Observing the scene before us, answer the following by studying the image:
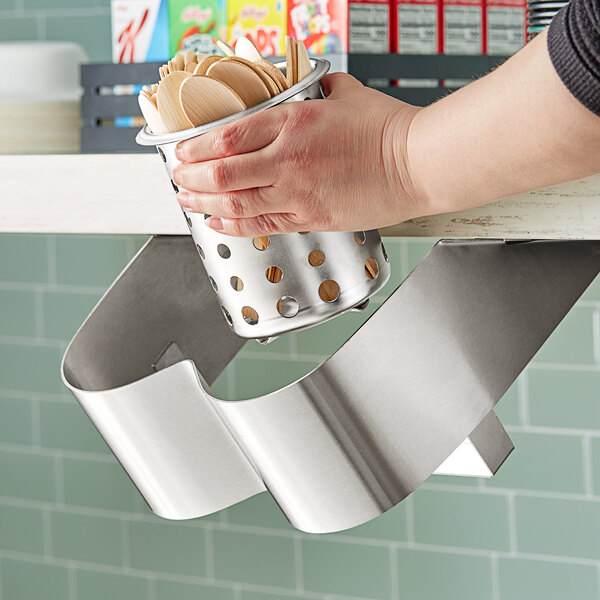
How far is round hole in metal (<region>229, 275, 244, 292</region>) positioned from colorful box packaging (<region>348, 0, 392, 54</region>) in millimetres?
414

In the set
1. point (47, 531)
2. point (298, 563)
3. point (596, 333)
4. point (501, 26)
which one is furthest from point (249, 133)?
point (47, 531)

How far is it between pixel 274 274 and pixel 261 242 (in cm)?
2

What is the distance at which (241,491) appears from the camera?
60cm

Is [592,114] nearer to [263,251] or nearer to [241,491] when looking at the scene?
[263,251]

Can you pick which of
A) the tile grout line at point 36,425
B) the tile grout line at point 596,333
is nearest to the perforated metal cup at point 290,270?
the tile grout line at point 596,333

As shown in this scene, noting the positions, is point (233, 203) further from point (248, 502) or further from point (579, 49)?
point (248, 502)

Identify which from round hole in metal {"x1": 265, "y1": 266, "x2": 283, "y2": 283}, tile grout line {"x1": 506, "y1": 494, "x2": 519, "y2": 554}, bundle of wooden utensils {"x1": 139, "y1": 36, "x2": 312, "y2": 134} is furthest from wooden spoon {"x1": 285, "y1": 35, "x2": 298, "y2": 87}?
tile grout line {"x1": 506, "y1": 494, "x2": 519, "y2": 554}

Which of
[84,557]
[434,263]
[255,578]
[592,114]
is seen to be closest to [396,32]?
[434,263]

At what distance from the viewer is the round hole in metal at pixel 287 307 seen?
1.60 ft

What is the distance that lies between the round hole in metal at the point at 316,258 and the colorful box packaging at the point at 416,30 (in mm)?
417

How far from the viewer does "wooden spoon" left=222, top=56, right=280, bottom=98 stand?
0.44 meters

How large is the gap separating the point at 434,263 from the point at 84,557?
1341mm

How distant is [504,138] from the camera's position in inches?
15.0

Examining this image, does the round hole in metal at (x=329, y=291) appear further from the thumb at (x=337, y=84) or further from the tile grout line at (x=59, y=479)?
the tile grout line at (x=59, y=479)
